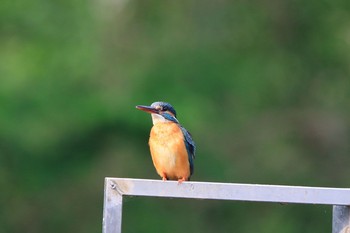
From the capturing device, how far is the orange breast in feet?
19.6

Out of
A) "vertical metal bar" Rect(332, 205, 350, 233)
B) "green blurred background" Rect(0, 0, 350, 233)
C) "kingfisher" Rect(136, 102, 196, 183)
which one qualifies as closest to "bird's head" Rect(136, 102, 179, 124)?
"kingfisher" Rect(136, 102, 196, 183)

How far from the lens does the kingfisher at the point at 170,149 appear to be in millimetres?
5984

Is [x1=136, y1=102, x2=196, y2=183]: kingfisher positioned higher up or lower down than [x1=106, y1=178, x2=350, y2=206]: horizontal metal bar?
higher up

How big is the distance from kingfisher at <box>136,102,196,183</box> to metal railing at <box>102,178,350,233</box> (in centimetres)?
174

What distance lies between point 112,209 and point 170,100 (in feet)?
25.9

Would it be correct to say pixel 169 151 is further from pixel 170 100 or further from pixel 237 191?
pixel 170 100

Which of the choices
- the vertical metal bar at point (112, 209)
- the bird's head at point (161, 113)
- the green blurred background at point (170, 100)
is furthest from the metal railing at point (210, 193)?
the green blurred background at point (170, 100)

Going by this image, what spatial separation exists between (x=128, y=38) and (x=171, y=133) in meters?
8.19

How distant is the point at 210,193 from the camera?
165 inches

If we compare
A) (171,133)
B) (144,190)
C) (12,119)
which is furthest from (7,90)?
(144,190)

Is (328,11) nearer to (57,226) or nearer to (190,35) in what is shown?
(190,35)

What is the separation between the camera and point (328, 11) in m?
14.8

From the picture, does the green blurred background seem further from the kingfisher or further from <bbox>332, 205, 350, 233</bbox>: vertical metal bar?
<bbox>332, 205, 350, 233</bbox>: vertical metal bar

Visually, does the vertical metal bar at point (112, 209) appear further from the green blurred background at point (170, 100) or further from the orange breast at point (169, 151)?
the green blurred background at point (170, 100)
